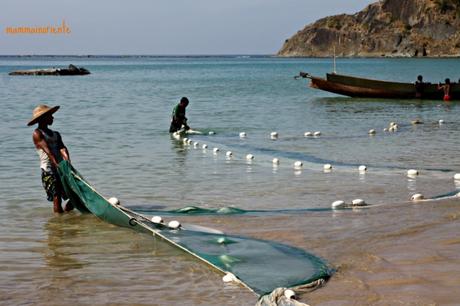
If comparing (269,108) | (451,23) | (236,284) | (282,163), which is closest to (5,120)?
(269,108)

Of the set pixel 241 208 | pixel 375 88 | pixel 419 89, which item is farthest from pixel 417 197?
pixel 375 88

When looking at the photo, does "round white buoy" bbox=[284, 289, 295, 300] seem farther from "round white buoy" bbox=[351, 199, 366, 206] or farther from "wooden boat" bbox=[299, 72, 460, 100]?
"wooden boat" bbox=[299, 72, 460, 100]

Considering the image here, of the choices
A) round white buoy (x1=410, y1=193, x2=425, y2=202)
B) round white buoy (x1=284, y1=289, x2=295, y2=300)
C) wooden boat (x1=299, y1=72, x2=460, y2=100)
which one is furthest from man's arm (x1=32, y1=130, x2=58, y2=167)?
wooden boat (x1=299, y1=72, x2=460, y2=100)

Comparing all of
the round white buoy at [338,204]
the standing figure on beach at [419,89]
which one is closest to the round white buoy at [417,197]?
the round white buoy at [338,204]

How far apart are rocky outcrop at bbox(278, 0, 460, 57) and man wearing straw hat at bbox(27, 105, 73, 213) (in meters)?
149

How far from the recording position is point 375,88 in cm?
3228

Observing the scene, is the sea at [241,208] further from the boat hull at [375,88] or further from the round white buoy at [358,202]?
the boat hull at [375,88]

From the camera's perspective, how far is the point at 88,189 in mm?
9086

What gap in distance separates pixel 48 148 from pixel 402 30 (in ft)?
555

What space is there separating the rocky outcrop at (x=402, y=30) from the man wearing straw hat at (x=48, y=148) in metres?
149

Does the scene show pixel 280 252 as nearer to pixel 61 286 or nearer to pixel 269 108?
pixel 61 286

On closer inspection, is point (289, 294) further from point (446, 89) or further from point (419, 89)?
point (419, 89)

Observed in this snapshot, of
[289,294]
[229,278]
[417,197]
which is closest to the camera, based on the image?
[289,294]

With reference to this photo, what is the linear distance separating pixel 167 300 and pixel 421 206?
4.74 metres
